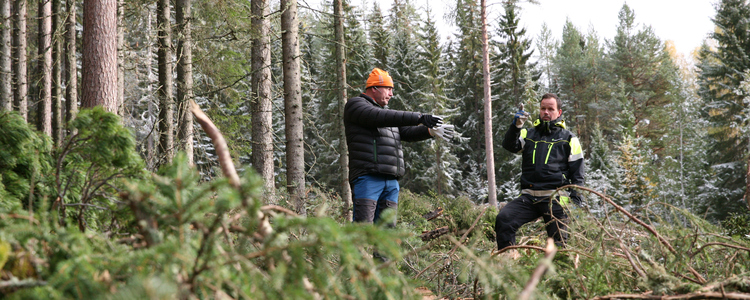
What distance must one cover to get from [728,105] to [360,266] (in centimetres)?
3143

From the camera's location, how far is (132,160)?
5.73 ft

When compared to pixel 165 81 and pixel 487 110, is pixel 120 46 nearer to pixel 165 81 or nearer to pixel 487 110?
pixel 165 81

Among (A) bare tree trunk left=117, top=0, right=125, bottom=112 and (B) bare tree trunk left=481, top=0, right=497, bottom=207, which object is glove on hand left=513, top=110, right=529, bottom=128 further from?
(B) bare tree trunk left=481, top=0, right=497, bottom=207

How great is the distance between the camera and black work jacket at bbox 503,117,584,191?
15.1 ft

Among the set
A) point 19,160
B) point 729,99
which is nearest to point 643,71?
point 729,99

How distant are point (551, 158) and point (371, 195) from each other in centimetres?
178

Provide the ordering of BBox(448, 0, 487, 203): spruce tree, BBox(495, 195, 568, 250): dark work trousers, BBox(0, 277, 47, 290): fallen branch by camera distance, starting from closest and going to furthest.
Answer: BBox(0, 277, 47, 290): fallen branch, BBox(495, 195, 568, 250): dark work trousers, BBox(448, 0, 487, 203): spruce tree

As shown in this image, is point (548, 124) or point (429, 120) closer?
point (429, 120)

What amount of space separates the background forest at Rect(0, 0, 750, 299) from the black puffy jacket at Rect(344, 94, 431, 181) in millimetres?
838

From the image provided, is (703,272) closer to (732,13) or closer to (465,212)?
(465,212)

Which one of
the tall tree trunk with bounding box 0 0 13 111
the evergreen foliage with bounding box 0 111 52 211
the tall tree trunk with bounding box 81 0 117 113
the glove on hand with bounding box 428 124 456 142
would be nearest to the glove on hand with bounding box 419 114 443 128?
the glove on hand with bounding box 428 124 456 142

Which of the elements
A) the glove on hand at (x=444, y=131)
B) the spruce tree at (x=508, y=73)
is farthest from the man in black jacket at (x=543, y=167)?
the spruce tree at (x=508, y=73)

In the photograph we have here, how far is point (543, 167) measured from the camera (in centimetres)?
460

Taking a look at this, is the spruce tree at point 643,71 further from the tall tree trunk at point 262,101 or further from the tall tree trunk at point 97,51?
the tall tree trunk at point 97,51
